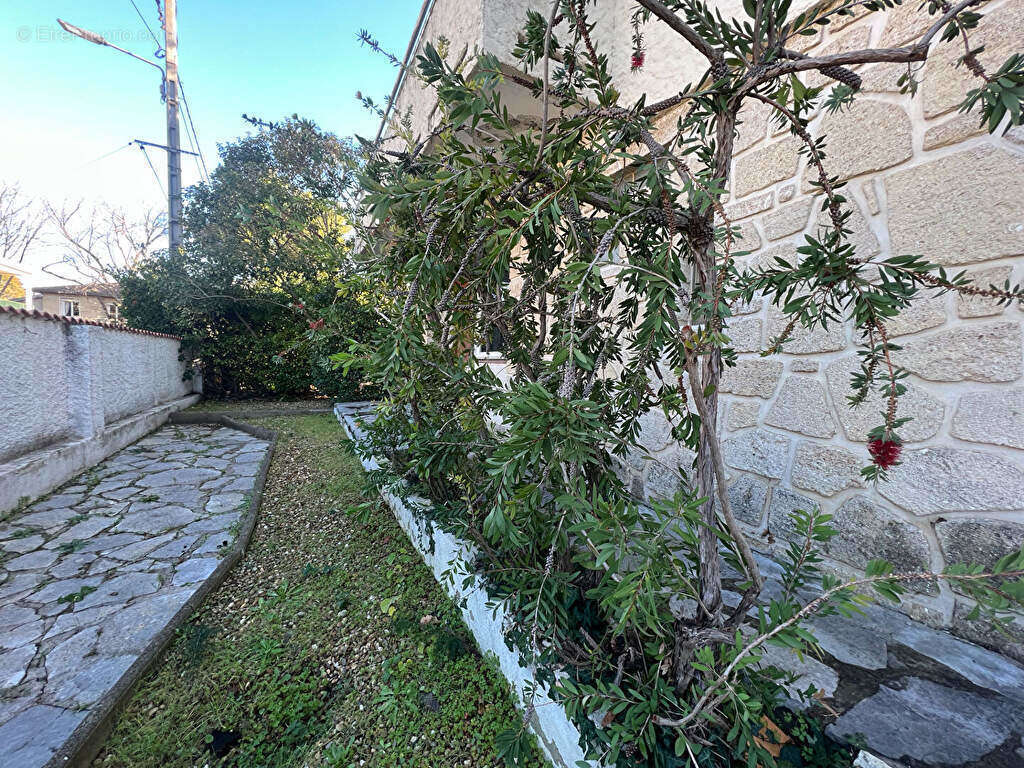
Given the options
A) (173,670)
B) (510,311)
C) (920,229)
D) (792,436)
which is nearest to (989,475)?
(792,436)

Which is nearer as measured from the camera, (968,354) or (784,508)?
(968,354)

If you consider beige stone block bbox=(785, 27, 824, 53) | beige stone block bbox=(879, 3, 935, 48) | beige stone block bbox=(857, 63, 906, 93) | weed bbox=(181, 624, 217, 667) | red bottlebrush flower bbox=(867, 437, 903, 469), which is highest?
beige stone block bbox=(785, 27, 824, 53)

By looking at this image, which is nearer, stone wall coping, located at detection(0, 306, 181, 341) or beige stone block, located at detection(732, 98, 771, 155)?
beige stone block, located at detection(732, 98, 771, 155)

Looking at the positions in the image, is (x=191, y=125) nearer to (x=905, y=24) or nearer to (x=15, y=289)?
(x=905, y=24)

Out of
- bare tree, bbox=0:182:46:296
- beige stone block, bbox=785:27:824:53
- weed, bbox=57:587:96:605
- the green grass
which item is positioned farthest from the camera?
bare tree, bbox=0:182:46:296

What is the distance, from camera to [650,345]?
1.04 m

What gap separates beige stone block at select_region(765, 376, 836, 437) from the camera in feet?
6.59

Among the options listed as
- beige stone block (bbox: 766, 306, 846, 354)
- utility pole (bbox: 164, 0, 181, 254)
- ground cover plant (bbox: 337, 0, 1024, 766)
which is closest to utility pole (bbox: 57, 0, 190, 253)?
utility pole (bbox: 164, 0, 181, 254)

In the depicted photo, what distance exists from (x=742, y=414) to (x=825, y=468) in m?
0.50

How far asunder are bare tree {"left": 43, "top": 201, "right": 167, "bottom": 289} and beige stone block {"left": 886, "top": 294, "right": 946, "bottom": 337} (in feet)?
75.0

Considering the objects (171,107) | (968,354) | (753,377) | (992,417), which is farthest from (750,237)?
(171,107)

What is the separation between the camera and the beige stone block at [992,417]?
4.75ft

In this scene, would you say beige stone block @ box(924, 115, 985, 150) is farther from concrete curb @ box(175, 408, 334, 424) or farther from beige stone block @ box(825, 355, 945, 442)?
concrete curb @ box(175, 408, 334, 424)

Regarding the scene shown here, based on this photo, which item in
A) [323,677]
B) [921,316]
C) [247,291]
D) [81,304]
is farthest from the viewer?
[81,304]
